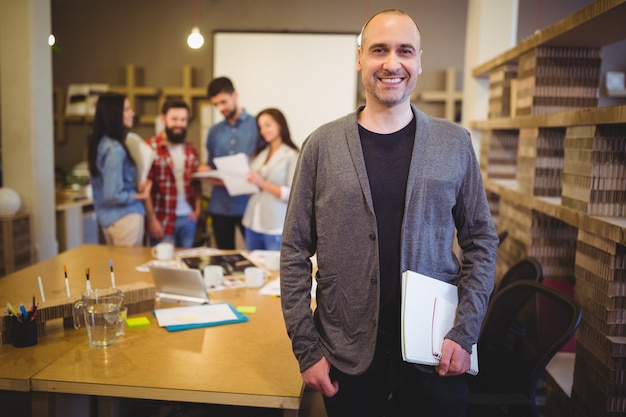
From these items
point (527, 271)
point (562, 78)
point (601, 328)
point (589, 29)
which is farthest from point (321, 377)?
point (562, 78)

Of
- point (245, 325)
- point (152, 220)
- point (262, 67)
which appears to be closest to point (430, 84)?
point (262, 67)

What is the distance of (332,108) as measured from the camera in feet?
18.8

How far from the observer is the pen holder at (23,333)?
1.69 meters

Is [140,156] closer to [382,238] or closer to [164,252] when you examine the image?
[164,252]

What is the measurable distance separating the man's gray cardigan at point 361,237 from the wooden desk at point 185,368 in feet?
0.61

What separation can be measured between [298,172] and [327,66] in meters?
4.42

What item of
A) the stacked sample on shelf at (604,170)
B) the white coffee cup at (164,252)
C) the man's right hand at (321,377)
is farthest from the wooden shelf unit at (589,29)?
the white coffee cup at (164,252)

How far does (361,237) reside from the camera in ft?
4.51

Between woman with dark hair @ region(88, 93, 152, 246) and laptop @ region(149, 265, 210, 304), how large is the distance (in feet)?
4.01

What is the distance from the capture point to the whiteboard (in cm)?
565

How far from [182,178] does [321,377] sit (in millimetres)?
2527

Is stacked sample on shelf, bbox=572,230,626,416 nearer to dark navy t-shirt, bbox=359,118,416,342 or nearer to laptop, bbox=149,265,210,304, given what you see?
dark navy t-shirt, bbox=359,118,416,342

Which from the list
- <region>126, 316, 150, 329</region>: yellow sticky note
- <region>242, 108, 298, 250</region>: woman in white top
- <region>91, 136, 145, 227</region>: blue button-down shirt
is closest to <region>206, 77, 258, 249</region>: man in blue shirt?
<region>242, 108, 298, 250</region>: woman in white top

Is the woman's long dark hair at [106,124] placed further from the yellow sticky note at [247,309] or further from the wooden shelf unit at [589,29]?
the wooden shelf unit at [589,29]
